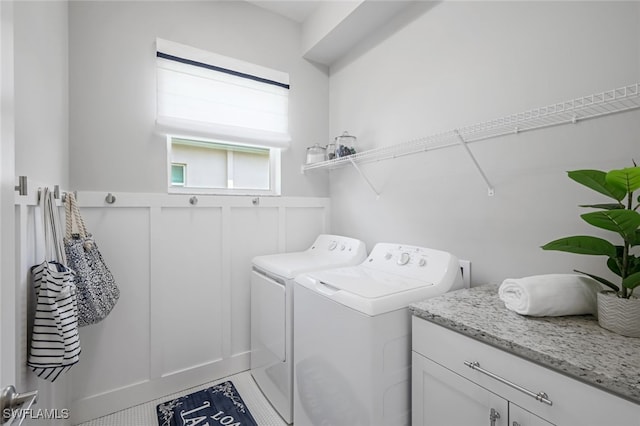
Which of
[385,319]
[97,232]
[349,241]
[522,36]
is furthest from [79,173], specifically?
[522,36]

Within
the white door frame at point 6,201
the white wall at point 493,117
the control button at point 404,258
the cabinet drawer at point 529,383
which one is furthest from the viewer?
the control button at point 404,258

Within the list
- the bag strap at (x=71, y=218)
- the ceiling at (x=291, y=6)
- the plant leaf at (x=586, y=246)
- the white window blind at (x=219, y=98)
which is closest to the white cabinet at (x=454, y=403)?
the plant leaf at (x=586, y=246)

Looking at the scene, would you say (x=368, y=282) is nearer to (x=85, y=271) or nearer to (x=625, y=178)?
(x=625, y=178)

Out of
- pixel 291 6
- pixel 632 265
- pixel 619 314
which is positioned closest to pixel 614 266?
pixel 632 265

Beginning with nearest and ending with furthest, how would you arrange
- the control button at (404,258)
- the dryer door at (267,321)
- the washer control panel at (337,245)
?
1. the control button at (404,258)
2. the dryer door at (267,321)
3. the washer control panel at (337,245)

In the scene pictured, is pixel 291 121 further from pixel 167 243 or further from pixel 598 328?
pixel 598 328

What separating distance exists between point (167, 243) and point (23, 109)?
115 centimetres

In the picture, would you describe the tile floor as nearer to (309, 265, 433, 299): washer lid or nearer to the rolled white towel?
(309, 265, 433, 299): washer lid

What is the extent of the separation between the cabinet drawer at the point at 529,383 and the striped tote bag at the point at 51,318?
1.34 m

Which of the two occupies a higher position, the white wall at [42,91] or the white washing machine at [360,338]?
the white wall at [42,91]

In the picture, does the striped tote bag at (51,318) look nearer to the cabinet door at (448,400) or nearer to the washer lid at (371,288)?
the washer lid at (371,288)

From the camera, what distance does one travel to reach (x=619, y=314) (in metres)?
0.89

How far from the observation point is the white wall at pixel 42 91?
95 centimetres

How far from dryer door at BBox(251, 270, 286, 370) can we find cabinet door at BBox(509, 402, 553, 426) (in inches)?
45.3
